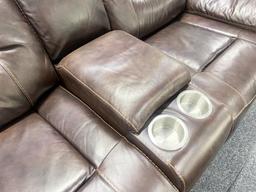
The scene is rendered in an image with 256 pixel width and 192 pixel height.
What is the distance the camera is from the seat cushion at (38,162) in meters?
0.80

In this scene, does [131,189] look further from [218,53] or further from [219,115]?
[218,53]

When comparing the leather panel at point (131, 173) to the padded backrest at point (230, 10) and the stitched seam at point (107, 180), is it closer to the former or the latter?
the stitched seam at point (107, 180)

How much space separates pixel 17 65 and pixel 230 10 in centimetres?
128

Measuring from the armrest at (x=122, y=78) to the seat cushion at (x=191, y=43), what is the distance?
0.26 metres

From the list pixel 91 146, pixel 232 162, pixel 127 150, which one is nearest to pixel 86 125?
pixel 91 146

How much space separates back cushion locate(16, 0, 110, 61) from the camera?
989mm

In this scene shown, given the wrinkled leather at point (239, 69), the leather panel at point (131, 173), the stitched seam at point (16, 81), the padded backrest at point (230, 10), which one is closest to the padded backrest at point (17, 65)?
the stitched seam at point (16, 81)

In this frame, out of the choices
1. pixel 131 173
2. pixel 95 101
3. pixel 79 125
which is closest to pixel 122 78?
pixel 95 101

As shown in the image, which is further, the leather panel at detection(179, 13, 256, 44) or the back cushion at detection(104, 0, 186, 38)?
the leather panel at detection(179, 13, 256, 44)

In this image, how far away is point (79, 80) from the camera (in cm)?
98

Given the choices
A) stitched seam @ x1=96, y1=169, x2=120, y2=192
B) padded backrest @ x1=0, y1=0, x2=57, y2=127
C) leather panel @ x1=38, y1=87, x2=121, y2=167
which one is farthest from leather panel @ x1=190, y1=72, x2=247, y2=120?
padded backrest @ x1=0, y1=0, x2=57, y2=127

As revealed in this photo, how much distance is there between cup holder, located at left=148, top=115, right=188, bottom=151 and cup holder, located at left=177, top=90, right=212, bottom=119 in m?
0.07

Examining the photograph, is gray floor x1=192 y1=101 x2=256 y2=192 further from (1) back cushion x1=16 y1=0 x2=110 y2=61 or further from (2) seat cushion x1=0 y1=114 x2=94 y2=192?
(1) back cushion x1=16 y1=0 x2=110 y2=61

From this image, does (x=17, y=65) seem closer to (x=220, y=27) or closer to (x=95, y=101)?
(x=95, y=101)
